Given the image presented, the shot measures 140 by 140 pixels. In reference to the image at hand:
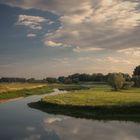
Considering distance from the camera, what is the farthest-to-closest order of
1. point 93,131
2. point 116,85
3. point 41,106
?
1. point 116,85
2. point 41,106
3. point 93,131

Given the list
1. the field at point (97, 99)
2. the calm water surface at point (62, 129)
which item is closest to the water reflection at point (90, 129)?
the calm water surface at point (62, 129)

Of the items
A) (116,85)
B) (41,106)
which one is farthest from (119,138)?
(116,85)

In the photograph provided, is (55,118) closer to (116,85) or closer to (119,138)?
(119,138)

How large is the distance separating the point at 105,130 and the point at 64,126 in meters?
5.84

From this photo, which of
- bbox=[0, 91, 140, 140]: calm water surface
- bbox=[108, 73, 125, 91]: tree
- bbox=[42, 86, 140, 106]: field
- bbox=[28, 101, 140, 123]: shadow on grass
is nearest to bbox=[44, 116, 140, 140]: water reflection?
bbox=[0, 91, 140, 140]: calm water surface

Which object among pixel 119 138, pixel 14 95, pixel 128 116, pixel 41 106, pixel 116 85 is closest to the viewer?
pixel 119 138

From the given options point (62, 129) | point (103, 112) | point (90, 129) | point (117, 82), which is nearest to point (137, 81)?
point (117, 82)

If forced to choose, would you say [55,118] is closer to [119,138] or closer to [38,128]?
[38,128]

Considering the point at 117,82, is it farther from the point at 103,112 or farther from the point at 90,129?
the point at 90,129

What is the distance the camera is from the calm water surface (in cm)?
3422

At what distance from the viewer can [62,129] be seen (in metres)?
38.8

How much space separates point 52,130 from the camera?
38062 millimetres

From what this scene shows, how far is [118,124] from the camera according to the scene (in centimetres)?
4175

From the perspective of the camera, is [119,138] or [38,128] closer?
[119,138]
